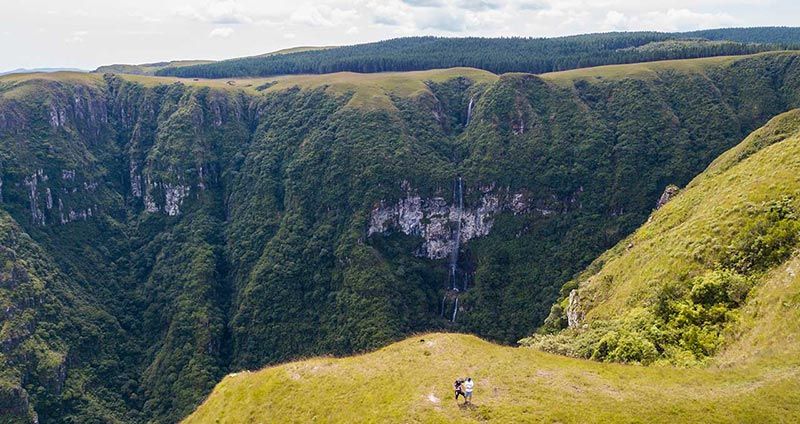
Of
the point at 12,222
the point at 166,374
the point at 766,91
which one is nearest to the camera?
the point at 166,374

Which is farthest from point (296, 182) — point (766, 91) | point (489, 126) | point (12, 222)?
point (766, 91)

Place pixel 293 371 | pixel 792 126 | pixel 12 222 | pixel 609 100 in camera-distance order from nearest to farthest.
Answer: pixel 293 371, pixel 792 126, pixel 12 222, pixel 609 100

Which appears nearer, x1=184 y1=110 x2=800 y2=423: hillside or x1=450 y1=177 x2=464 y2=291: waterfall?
x1=184 y1=110 x2=800 y2=423: hillside

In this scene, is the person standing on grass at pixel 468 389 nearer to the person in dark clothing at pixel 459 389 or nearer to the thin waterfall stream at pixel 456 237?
the person in dark clothing at pixel 459 389

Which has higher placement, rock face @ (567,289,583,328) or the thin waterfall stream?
rock face @ (567,289,583,328)

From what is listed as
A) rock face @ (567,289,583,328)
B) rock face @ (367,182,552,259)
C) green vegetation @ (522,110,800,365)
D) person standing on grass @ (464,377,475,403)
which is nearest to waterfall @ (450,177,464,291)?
rock face @ (367,182,552,259)

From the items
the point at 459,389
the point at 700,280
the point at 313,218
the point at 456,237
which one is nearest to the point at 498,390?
the point at 459,389

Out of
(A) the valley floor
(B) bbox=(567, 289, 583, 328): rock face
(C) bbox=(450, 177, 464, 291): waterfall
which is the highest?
(A) the valley floor

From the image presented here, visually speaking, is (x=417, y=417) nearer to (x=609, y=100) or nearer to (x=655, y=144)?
(x=655, y=144)

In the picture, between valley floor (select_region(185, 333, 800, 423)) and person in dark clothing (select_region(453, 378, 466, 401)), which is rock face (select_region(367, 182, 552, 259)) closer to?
valley floor (select_region(185, 333, 800, 423))
